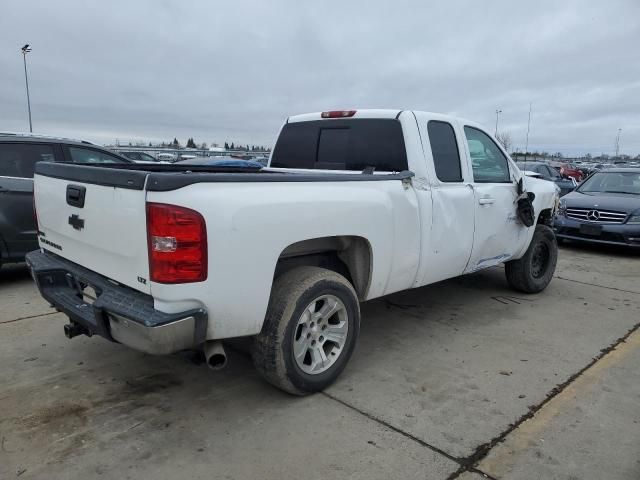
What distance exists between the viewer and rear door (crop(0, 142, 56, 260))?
5738 mm

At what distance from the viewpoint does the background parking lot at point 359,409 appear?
106 inches

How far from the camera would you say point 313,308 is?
330cm

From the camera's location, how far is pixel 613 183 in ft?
34.1

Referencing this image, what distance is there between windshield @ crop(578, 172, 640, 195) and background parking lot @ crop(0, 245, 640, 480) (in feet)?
20.3

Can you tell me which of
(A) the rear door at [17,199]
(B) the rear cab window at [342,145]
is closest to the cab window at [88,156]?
(A) the rear door at [17,199]

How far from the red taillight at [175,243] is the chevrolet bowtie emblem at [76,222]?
0.80 metres

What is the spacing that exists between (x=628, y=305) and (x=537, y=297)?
3.20 ft

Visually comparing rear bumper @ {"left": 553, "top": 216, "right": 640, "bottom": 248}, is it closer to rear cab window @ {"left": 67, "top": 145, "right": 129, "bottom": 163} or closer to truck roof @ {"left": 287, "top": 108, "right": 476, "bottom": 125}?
truck roof @ {"left": 287, "top": 108, "right": 476, "bottom": 125}

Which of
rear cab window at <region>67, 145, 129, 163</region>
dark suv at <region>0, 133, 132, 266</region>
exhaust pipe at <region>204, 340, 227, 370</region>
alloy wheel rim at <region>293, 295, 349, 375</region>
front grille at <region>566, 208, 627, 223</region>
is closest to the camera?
exhaust pipe at <region>204, 340, 227, 370</region>

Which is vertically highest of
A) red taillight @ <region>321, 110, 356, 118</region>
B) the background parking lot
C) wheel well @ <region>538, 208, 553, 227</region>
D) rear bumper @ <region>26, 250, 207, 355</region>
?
red taillight @ <region>321, 110, 356, 118</region>

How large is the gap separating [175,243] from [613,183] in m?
10.4

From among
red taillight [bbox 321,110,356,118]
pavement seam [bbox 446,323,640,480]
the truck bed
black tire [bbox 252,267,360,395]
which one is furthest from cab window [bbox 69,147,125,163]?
pavement seam [bbox 446,323,640,480]

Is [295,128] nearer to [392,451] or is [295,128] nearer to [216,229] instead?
[216,229]

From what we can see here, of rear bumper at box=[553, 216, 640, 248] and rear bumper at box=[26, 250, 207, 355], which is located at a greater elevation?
rear bumper at box=[26, 250, 207, 355]
